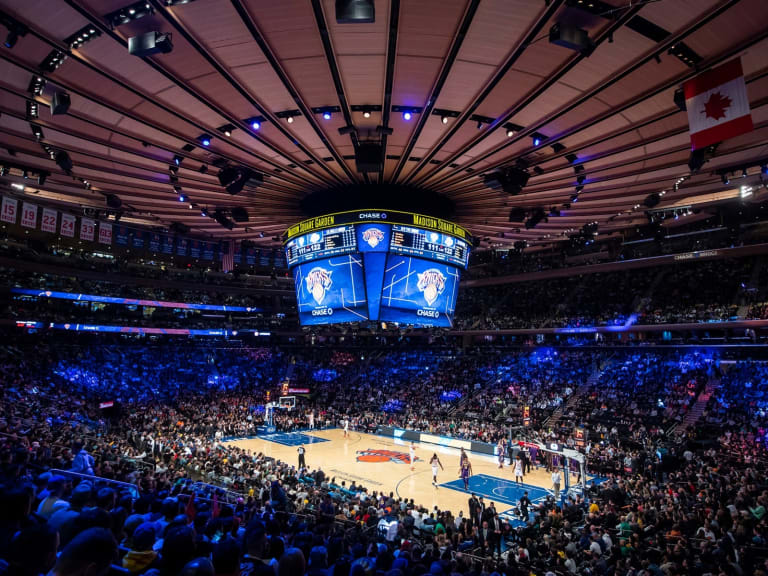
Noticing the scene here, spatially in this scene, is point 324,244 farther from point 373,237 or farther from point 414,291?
point 414,291

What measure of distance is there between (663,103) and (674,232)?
85.2ft

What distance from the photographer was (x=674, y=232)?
30578 mm

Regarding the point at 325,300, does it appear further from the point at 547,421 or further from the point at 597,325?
the point at 597,325

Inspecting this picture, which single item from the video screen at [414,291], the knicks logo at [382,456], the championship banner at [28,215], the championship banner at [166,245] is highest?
the championship banner at [166,245]

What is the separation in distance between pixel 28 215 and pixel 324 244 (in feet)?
42.7

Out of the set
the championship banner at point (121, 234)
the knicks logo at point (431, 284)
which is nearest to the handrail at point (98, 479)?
the knicks logo at point (431, 284)

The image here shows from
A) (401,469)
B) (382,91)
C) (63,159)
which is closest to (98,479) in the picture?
(63,159)

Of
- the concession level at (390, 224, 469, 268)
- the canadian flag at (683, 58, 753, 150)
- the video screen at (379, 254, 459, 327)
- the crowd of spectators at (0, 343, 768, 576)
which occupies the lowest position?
the crowd of spectators at (0, 343, 768, 576)

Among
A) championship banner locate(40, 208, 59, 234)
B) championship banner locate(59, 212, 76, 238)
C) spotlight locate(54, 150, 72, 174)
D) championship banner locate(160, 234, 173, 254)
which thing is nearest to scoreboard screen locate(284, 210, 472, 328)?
spotlight locate(54, 150, 72, 174)

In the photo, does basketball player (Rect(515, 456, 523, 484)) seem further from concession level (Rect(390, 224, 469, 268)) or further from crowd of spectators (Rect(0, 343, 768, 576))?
concession level (Rect(390, 224, 469, 268))

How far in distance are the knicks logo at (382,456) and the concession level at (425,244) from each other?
48.6ft

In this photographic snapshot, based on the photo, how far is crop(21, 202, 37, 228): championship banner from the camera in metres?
17.7

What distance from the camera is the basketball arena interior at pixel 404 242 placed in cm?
640

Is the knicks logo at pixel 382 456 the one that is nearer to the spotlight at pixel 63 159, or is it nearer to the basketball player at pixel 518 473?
the basketball player at pixel 518 473
